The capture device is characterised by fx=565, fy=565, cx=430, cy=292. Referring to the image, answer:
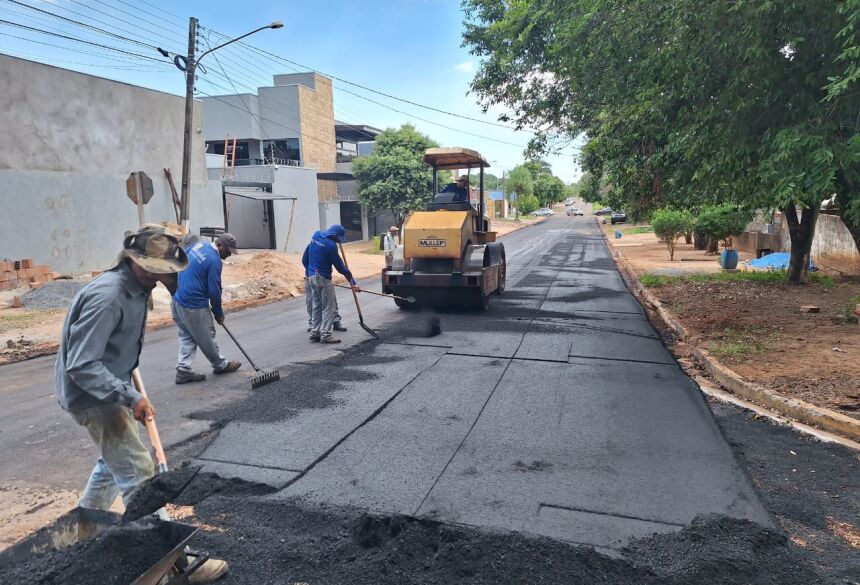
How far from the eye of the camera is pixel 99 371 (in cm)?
265

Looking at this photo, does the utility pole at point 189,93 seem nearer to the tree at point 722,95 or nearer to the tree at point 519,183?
the tree at point 722,95

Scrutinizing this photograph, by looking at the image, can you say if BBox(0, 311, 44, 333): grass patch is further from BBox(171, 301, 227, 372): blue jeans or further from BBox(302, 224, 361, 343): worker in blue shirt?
BBox(302, 224, 361, 343): worker in blue shirt

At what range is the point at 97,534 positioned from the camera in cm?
265

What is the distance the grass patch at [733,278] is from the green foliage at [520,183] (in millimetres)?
60804

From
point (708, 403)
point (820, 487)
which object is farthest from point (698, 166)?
point (820, 487)

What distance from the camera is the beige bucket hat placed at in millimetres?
2801

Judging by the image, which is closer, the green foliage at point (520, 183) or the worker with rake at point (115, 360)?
the worker with rake at point (115, 360)

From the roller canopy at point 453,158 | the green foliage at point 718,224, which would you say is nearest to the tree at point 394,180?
the green foliage at point 718,224

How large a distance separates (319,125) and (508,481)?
32532 mm

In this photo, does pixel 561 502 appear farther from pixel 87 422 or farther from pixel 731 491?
pixel 87 422

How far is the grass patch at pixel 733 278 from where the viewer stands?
13.3 meters

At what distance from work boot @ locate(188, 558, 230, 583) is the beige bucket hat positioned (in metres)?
1.47

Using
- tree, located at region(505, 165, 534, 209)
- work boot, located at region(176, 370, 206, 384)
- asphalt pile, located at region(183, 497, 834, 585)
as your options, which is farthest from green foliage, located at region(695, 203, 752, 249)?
tree, located at region(505, 165, 534, 209)

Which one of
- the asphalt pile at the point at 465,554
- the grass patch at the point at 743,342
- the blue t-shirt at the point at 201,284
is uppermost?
the blue t-shirt at the point at 201,284
